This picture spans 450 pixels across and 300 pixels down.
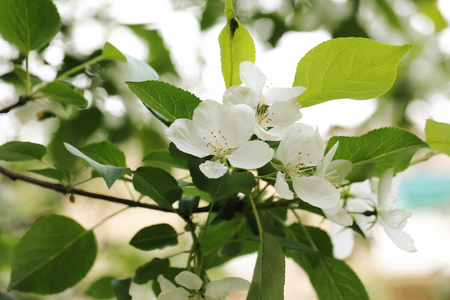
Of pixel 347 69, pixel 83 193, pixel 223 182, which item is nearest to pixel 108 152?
pixel 83 193

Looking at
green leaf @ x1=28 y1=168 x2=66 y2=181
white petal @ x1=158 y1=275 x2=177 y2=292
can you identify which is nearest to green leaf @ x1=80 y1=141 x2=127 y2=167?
green leaf @ x1=28 y1=168 x2=66 y2=181

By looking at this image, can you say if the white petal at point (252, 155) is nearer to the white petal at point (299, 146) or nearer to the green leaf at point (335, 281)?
the white petal at point (299, 146)

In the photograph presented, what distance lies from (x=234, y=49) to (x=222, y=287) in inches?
8.9

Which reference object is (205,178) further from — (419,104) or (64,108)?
(419,104)

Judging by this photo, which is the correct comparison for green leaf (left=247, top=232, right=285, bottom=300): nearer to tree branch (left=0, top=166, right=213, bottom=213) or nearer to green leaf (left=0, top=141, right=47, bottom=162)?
tree branch (left=0, top=166, right=213, bottom=213)

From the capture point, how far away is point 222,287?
414 millimetres

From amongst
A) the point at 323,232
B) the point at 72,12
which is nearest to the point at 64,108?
the point at 323,232

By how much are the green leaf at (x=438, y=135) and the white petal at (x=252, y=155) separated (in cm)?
21

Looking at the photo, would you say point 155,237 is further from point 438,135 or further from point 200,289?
point 438,135

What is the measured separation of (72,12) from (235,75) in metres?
0.77

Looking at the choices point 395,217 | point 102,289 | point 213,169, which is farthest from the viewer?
point 102,289

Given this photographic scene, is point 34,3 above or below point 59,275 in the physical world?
above

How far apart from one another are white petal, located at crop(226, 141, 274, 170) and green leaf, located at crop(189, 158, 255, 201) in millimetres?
10

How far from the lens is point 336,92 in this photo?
1.50 ft
